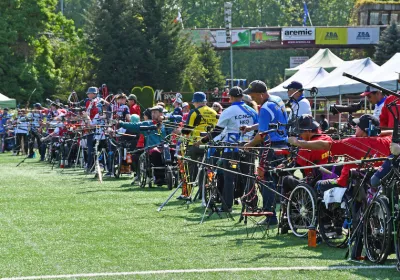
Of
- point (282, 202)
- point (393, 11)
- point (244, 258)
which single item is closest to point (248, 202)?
point (282, 202)

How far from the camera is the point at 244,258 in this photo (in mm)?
10898

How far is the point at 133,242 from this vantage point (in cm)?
1232

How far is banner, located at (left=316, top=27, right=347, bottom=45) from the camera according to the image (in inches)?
3226

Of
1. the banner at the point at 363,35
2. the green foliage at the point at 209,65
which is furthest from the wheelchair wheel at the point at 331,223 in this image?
the banner at the point at 363,35

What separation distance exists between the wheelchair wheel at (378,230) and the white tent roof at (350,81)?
23843mm

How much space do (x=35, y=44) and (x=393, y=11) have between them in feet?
104

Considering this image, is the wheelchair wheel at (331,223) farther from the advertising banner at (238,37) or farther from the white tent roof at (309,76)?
the advertising banner at (238,37)

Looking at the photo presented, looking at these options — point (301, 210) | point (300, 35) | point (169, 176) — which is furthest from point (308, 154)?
point (300, 35)

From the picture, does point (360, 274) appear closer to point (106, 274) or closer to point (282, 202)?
point (106, 274)

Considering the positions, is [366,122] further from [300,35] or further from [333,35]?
[300,35]

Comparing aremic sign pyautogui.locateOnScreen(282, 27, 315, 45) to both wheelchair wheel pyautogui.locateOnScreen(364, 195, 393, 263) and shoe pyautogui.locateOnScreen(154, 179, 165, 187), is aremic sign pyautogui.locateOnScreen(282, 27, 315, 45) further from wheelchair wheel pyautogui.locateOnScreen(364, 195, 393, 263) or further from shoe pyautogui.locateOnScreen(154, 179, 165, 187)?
wheelchair wheel pyautogui.locateOnScreen(364, 195, 393, 263)

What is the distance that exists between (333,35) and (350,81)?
47.7m

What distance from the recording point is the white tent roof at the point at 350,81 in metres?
34.9

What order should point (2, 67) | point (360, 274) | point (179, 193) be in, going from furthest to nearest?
point (2, 67) < point (179, 193) < point (360, 274)
